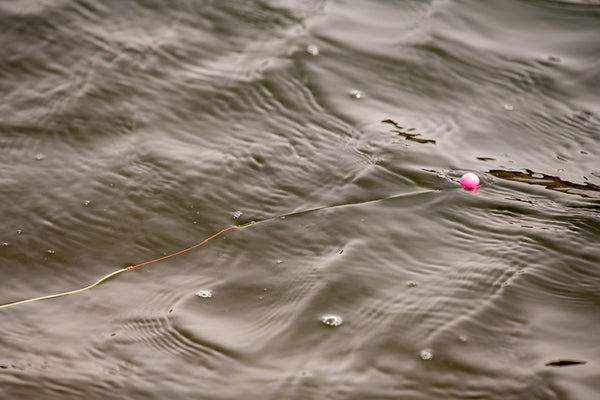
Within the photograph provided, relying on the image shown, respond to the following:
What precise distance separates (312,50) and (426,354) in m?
2.99

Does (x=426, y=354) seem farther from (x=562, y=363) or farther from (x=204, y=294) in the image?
(x=204, y=294)

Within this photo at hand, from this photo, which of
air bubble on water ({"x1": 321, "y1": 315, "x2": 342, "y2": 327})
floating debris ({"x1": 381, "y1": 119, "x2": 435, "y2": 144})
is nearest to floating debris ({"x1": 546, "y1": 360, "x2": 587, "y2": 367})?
air bubble on water ({"x1": 321, "y1": 315, "x2": 342, "y2": 327})

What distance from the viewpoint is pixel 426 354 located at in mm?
2637

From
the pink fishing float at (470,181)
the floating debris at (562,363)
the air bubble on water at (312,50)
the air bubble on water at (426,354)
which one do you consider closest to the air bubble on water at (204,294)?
the air bubble on water at (426,354)

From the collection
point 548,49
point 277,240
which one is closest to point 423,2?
point 548,49

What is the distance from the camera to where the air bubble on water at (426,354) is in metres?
2.62

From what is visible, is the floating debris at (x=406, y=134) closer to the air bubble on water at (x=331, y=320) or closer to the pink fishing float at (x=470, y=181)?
the pink fishing float at (x=470, y=181)

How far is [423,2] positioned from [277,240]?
3.28 meters

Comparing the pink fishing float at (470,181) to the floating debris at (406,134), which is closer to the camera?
the pink fishing float at (470,181)

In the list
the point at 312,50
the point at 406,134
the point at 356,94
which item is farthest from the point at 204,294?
the point at 312,50

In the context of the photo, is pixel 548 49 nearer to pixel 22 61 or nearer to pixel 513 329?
pixel 513 329

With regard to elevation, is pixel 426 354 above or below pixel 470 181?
below

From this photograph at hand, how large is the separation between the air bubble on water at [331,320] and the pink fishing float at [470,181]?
4.39 feet

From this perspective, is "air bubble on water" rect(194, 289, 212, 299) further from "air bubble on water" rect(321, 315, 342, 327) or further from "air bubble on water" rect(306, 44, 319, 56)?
"air bubble on water" rect(306, 44, 319, 56)
